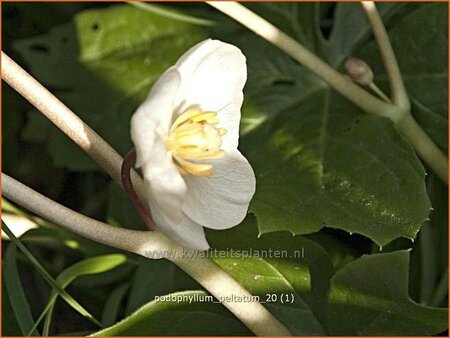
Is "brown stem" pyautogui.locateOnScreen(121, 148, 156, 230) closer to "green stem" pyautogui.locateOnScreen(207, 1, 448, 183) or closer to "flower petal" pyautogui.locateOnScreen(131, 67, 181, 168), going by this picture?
"flower petal" pyautogui.locateOnScreen(131, 67, 181, 168)

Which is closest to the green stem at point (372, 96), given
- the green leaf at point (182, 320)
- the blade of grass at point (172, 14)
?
the blade of grass at point (172, 14)

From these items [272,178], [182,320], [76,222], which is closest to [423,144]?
[272,178]

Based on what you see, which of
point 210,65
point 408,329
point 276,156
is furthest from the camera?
point 276,156

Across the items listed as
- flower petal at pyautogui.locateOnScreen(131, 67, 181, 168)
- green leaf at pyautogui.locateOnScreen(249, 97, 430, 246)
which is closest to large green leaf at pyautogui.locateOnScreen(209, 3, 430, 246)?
green leaf at pyautogui.locateOnScreen(249, 97, 430, 246)

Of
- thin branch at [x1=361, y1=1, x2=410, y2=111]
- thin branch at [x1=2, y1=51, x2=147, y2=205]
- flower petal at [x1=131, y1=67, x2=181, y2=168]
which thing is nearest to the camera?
flower petal at [x1=131, y1=67, x2=181, y2=168]

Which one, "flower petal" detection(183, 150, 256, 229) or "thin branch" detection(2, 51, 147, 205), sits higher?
"thin branch" detection(2, 51, 147, 205)

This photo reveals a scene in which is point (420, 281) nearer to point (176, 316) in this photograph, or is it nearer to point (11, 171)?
point (176, 316)

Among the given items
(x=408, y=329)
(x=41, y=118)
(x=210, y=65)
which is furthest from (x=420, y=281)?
(x=41, y=118)
